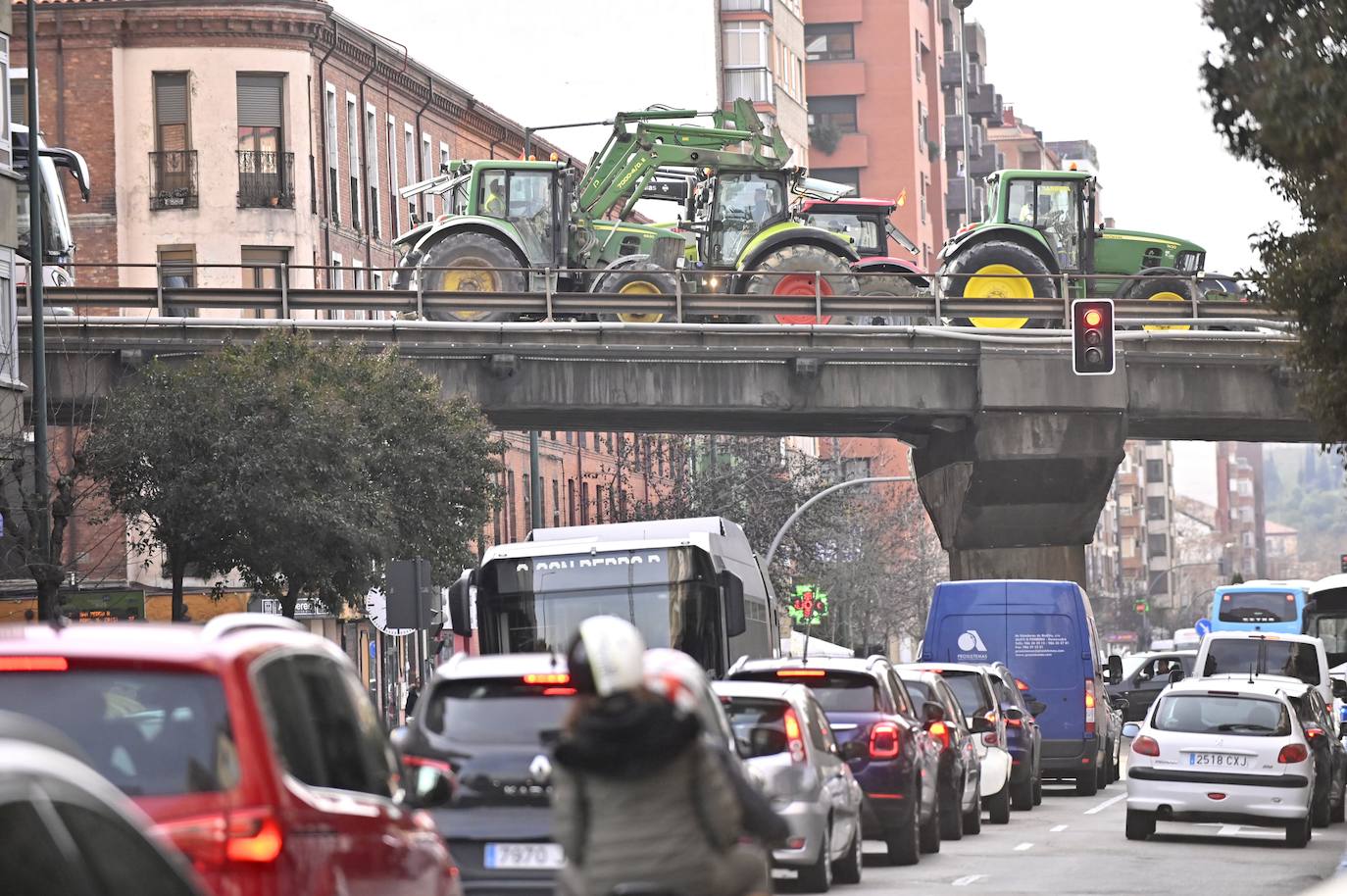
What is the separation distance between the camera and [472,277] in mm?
42531

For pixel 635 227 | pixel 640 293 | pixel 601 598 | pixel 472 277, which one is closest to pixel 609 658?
pixel 601 598

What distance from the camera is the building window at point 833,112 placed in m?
126

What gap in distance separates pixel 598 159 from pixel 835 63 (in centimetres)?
8005

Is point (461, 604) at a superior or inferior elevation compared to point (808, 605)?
superior

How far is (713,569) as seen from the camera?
26156 millimetres

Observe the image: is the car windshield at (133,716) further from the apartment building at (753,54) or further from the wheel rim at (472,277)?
the apartment building at (753,54)

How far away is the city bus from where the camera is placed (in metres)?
25.4

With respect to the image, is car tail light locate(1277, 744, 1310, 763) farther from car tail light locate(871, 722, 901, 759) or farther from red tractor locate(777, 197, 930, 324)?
red tractor locate(777, 197, 930, 324)

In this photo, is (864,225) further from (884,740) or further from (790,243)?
(884,740)

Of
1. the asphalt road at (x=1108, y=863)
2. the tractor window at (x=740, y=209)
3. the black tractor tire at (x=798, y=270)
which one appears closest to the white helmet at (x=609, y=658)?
the asphalt road at (x=1108, y=863)

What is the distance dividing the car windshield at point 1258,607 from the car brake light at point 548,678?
4692cm

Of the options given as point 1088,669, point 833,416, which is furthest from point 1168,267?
point 1088,669

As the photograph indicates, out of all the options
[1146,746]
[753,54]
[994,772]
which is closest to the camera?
[1146,746]

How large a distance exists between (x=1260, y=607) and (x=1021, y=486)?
16.4m
